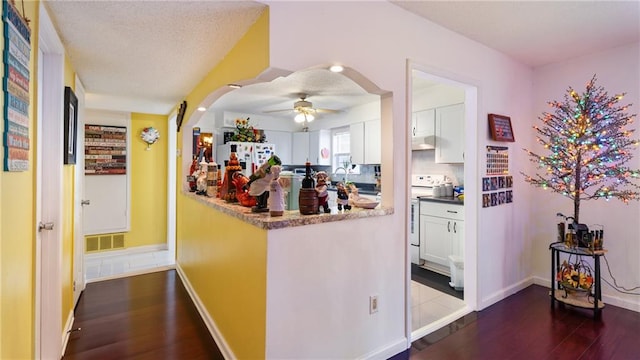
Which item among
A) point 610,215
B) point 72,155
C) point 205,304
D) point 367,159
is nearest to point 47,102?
point 72,155

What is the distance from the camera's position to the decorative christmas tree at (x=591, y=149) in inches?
104

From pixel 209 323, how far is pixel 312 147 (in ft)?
13.8

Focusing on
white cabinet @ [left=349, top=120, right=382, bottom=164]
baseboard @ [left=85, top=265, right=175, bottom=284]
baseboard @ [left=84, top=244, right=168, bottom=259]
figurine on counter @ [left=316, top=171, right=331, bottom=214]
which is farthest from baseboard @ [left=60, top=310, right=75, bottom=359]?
white cabinet @ [left=349, top=120, right=382, bottom=164]

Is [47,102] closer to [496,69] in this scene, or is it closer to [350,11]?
[350,11]

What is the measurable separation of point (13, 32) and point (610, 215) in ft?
14.8

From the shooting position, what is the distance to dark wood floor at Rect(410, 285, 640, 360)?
84.4 inches

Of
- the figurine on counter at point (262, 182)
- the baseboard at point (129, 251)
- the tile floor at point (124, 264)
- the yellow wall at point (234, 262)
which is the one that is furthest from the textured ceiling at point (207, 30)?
the baseboard at point (129, 251)

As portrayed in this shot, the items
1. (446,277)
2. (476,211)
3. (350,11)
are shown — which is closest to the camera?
(350,11)

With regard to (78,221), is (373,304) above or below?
below

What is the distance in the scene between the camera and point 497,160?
9.95ft

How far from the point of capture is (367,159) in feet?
16.7

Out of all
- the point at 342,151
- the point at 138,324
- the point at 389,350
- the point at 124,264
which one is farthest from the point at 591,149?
the point at 124,264

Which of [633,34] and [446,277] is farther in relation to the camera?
[446,277]

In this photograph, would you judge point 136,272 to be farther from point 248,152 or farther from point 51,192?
point 248,152
